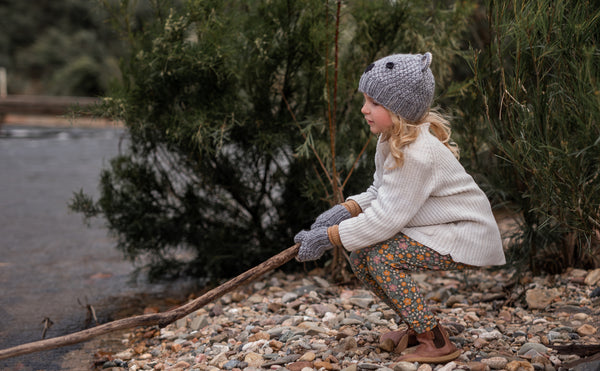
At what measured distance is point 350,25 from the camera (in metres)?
4.25

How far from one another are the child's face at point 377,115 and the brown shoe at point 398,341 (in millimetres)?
861

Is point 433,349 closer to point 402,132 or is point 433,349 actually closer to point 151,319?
point 402,132

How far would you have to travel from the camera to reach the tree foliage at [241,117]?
388cm

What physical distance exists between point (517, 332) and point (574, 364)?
505 mm

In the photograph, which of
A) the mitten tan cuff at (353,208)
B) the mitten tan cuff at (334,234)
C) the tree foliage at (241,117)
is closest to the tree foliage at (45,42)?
the tree foliage at (241,117)

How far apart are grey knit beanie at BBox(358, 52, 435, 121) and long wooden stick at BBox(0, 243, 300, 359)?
68 centimetres

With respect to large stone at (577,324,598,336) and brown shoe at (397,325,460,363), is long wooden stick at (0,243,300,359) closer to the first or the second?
brown shoe at (397,325,460,363)

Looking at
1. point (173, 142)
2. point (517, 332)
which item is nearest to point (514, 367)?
point (517, 332)

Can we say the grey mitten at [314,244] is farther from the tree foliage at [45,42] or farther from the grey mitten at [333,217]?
the tree foliage at [45,42]

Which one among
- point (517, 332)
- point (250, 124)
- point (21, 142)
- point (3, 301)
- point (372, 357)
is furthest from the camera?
point (21, 142)

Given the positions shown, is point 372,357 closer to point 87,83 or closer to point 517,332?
point 517,332

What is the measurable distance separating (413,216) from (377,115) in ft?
1.40

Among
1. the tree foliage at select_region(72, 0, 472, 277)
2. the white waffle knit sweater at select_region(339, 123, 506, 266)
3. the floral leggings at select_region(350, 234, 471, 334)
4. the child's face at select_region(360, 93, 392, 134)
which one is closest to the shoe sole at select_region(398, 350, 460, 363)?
the floral leggings at select_region(350, 234, 471, 334)

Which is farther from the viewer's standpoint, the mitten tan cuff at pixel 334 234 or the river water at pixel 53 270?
the river water at pixel 53 270
